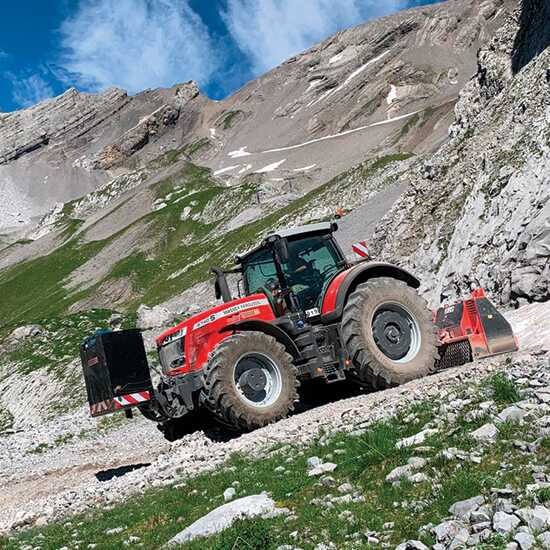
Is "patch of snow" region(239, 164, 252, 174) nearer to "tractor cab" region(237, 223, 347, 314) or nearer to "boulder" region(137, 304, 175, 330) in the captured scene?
"boulder" region(137, 304, 175, 330)

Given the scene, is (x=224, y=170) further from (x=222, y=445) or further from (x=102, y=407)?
(x=222, y=445)

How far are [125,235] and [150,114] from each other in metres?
97.1

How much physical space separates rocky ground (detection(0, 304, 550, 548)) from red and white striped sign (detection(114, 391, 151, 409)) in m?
1.09

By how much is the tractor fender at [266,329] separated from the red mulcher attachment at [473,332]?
3.01m

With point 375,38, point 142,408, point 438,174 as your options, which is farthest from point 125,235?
point 375,38

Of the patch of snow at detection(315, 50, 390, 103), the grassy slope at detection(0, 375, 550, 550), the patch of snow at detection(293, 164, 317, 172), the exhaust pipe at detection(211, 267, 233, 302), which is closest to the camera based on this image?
the grassy slope at detection(0, 375, 550, 550)

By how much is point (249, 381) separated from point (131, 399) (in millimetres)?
2009

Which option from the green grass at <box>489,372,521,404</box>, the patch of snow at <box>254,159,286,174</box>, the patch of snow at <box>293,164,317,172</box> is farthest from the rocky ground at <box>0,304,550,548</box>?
the patch of snow at <box>254,159,286,174</box>

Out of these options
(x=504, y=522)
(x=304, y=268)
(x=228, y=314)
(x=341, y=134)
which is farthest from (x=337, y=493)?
(x=341, y=134)

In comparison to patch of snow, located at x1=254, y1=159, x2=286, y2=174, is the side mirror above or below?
below

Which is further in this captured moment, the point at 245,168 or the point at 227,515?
the point at 245,168

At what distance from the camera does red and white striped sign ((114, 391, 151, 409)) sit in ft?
33.5

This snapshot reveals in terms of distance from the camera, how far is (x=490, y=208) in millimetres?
15828

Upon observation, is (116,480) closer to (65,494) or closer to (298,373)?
(65,494)
